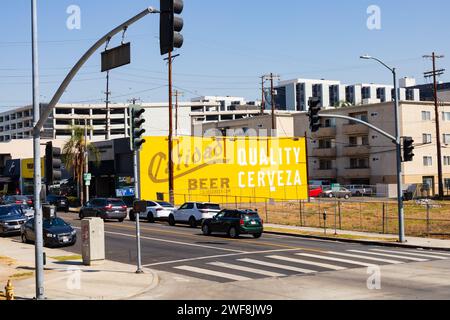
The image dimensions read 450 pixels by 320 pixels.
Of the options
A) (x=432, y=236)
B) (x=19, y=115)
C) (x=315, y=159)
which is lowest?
(x=432, y=236)

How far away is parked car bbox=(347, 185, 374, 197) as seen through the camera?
81625 millimetres

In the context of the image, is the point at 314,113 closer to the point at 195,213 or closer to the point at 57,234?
the point at 57,234

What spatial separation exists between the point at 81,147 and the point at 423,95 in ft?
463

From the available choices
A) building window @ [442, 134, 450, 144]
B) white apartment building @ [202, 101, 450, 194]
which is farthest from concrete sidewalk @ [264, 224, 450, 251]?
building window @ [442, 134, 450, 144]

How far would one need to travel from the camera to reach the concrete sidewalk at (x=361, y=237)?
30.6 meters

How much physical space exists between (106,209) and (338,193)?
1588 inches

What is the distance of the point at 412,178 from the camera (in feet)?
275

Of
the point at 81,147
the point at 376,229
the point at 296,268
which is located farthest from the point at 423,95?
the point at 296,268

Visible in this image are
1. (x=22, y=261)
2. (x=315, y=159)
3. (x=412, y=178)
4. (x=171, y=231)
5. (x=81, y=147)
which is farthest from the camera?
(x=315, y=159)

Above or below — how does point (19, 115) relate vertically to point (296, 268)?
above

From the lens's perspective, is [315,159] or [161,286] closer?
[161,286]

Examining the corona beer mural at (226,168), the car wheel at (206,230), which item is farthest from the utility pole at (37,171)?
the corona beer mural at (226,168)

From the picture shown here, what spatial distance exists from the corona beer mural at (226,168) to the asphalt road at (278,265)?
83.8 feet
